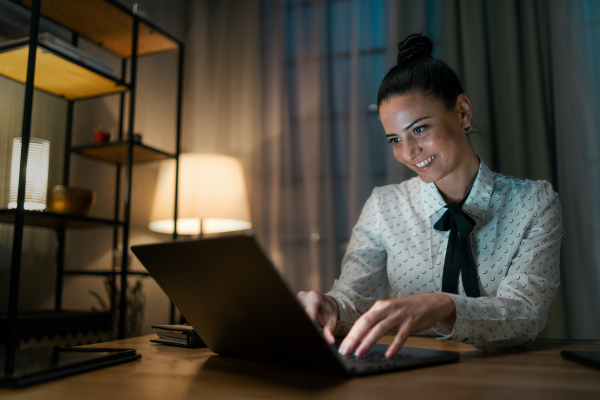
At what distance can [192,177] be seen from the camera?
2463 millimetres

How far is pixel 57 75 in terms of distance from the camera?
1.95 metres

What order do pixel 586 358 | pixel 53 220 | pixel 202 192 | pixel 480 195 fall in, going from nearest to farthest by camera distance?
pixel 586 358 → pixel 480 195 → pixel 53 220 → pixel 202 192

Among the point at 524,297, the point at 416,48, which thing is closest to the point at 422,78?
the point at 416,48

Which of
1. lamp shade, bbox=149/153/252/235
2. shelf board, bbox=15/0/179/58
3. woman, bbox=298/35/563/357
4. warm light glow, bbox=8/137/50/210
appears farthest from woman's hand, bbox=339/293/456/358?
shelf board, bbox=15/0/179/58

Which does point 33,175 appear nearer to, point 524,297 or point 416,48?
point 416,48

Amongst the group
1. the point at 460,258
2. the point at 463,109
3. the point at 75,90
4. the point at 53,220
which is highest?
the point at 75,90

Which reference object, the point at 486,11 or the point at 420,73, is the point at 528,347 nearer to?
the point at 420,73

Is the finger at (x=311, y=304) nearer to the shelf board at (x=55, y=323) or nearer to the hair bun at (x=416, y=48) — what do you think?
the hair bun at (x=416, y=48)

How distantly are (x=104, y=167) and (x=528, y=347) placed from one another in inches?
82.8

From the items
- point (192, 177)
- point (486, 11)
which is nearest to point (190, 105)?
point (192, 177)

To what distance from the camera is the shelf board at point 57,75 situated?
1755mm

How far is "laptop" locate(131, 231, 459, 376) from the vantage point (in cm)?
54

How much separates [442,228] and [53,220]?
55.8 inches

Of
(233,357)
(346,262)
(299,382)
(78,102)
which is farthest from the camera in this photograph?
(78,102)
